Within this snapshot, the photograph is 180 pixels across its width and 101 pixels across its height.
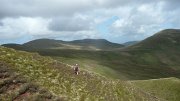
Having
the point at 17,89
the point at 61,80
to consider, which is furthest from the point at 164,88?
the point at 17,89

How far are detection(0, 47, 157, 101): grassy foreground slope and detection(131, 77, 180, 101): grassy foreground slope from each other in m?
25.4

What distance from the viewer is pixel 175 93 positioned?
8025cm

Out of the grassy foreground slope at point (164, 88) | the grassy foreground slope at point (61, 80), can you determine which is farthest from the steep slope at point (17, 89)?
the grassy foreground slope at point (164, 88)

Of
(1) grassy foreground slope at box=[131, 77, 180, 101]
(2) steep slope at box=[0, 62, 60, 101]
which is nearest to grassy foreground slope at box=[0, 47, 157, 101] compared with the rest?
(2) steep slope at box=[0, 62, 60, 101]

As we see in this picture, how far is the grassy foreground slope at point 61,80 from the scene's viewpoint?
41.7 m

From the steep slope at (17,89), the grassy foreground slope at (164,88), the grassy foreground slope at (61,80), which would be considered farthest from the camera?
the grassy foreground slope at (164,88)

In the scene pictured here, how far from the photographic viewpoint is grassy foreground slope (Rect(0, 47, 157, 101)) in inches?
1641

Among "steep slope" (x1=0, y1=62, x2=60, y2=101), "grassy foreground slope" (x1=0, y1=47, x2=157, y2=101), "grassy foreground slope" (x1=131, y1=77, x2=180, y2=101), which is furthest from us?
"grassy foreground slope" (x1=131, y1=77, x2=180, y2=101)

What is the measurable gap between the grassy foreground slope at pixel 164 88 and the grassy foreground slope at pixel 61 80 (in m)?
25.4

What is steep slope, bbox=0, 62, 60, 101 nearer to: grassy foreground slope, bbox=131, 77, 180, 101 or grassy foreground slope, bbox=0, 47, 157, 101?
grassy foreground slope, bbox=0, 47, 157, 101

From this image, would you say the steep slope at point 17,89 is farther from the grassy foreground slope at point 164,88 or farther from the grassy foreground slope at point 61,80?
the grassy foreground slope at point 164,88

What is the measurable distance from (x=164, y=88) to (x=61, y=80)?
149ft

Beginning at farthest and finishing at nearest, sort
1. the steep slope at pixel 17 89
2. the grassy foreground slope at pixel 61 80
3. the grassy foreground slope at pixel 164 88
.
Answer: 1. the grassy foreground slope at pixel 164 88
2. the grassy foreground slope at pixel 61 80
3. the steep slope at pixel 17 89

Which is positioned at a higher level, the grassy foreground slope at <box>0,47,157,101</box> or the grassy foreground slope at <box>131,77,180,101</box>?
the grassy foreground slope at <box>0,47,157,101</box>
